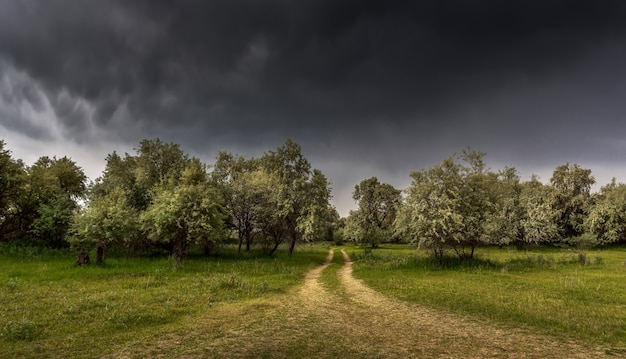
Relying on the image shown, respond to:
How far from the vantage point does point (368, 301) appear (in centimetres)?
1677

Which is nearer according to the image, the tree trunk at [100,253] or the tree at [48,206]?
the tree trunk at [100,253]

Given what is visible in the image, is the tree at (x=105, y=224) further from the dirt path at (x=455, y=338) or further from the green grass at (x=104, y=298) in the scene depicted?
the dirt path at (x=455, y=338)

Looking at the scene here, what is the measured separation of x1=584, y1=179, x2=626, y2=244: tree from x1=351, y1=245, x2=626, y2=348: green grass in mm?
39317

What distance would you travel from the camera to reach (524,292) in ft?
61.0

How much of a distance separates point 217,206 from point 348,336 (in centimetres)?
2527

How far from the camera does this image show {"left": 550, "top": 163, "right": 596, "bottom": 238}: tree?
70.6m

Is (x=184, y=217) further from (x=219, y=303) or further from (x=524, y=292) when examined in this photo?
(x=524, y=292)

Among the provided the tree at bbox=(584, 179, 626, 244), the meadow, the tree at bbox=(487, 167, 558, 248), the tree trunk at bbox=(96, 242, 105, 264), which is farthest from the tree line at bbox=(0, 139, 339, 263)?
the tree at bbox=(584, 179, 626, 244)

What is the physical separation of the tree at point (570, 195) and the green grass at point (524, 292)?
49.0 metres

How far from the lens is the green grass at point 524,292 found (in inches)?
491

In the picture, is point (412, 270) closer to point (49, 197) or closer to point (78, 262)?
point (78, 262)

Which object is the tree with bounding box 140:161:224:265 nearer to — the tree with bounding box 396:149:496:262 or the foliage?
the foliage

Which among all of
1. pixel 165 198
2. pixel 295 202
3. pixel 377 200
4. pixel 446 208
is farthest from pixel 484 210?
pixel 377 200

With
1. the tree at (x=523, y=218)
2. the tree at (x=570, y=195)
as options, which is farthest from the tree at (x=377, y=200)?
the tree at (x=570, y=195)
